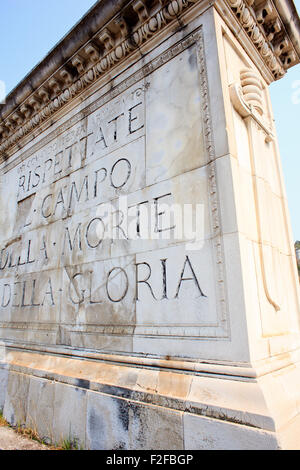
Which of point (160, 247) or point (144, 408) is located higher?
point (160, 247)

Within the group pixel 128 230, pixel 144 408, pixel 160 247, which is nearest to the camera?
pixel 144 408

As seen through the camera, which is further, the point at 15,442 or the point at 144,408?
the point at 15,442

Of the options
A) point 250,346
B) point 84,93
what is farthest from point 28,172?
point 250,346

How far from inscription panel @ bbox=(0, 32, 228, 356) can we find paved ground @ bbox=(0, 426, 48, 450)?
1.10 meters

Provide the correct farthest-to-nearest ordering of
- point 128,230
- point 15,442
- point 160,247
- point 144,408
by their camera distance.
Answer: point 128,230
point 15,442
point 160,247
point 144,408

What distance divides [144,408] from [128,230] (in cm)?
190

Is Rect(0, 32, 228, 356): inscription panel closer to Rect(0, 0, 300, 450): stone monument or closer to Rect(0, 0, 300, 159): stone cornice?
Rect(0, 0, 300, 450): stone monument

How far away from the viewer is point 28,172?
19.7ft

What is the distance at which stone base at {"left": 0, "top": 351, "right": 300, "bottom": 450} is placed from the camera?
2.17m

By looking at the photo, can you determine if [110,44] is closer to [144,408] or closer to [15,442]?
[144,408]

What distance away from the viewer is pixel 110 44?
4.52 meters

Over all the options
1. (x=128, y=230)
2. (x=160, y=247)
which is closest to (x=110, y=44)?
(x=128, y=230)

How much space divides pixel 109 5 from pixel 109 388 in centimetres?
503

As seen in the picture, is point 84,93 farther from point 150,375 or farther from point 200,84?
point 150,375
